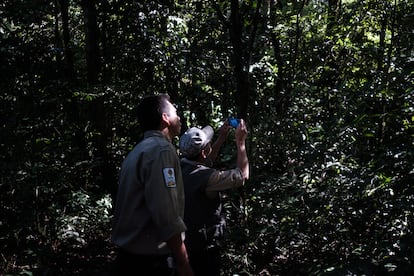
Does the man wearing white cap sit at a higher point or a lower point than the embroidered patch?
lower

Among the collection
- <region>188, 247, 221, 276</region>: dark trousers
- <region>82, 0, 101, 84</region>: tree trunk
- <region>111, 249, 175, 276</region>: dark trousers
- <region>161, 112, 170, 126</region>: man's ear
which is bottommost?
<region>188, 247, 221, 276</region>: dark trousers

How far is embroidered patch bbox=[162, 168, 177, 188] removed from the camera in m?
2.14

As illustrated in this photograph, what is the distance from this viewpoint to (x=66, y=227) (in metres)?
6.07

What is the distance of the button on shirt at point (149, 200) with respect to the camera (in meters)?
2.12

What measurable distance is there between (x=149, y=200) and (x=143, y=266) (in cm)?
34

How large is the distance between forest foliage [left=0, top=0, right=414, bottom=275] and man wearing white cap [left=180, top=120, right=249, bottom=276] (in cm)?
88

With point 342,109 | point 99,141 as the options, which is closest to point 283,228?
point 342,109

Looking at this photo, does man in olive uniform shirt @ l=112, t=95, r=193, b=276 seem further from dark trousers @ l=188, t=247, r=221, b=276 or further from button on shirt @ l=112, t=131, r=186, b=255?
dark trousers @ l=188, t=247, r=221, b=276

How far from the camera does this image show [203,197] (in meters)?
3.15

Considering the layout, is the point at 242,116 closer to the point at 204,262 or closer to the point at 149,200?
the point at 204,262

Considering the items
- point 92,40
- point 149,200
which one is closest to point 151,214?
point 149,200

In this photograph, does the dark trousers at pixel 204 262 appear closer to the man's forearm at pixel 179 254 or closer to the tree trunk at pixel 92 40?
the man's forearm at pixel 179 254

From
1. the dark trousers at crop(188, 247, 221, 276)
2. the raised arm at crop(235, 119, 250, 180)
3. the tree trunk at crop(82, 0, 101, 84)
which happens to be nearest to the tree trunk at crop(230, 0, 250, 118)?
the raised arm at crop(235, 119, 250, 180)

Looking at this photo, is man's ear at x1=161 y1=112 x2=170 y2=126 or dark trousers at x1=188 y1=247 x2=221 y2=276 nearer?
man's ear at x1=161 y1=112 x2=170 y2=126
